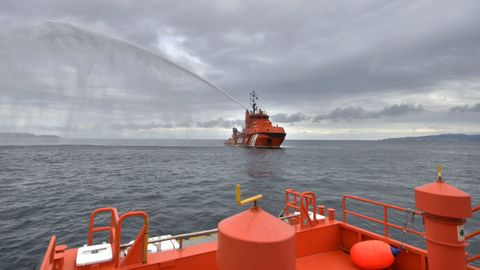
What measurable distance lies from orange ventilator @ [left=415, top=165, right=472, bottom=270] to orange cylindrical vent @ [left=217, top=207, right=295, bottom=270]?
3.04 metres

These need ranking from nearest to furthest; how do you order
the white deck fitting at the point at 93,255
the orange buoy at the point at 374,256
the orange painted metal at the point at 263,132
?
the white deck fitting at the point at 93,255, the orange buoy at the point at 374,256, the orange painted metal at the point at 263,132

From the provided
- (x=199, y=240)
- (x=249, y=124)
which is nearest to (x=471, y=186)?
(x=199, y=240)

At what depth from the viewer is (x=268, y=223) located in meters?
2.61

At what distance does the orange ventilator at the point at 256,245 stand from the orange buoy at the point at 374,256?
157 inches

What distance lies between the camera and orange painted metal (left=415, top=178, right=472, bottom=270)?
3957 mm

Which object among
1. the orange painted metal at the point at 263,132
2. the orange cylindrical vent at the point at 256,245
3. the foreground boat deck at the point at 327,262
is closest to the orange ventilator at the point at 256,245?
the orange cylindrical vent at the point at 256,245

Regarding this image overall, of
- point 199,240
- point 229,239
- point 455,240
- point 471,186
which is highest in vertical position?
point 229,239

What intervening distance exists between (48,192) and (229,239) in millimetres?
23963

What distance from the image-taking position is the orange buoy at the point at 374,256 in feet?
17.9

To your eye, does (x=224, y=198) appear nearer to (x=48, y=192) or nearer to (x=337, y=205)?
(x=337, y=205)

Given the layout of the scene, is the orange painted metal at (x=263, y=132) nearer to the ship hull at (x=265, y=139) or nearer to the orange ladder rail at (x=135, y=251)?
the ship hull at (x=265, y=139)

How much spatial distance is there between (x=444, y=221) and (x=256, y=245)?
3.58m

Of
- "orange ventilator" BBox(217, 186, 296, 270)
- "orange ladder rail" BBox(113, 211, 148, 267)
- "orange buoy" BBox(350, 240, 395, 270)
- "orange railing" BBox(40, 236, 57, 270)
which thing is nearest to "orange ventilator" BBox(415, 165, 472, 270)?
"orange buoy" BBox(350, 240, 395, 270)

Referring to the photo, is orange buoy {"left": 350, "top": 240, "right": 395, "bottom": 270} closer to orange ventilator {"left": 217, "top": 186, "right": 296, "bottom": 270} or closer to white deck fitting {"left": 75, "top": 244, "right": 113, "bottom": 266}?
orange ventilator {"left": 217, "top": 186, "right": 296, "bottom": 270}
